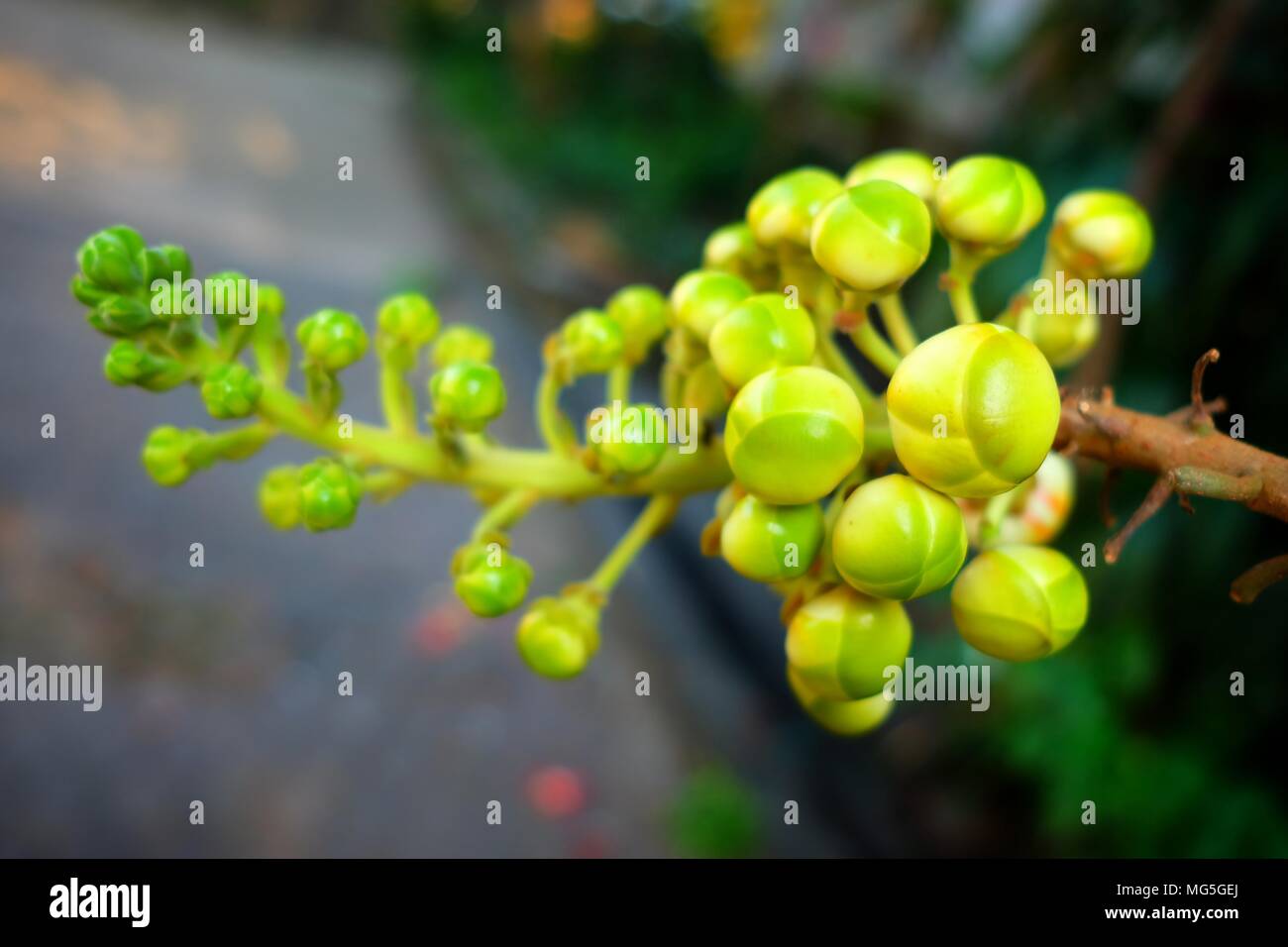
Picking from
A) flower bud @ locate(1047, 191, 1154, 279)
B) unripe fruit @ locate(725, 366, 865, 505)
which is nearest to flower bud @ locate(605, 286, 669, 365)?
unripe fruit @ locate(725, 366, 865, 505)

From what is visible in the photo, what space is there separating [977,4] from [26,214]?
867 cm

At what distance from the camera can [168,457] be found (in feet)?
3.43

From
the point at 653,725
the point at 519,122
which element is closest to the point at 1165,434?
the point at 653,725

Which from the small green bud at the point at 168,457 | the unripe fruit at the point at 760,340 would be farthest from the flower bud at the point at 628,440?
the small green bud at the point at 168,457

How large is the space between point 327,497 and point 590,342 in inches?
12.4

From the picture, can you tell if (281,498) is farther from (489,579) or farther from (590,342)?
(590,342)

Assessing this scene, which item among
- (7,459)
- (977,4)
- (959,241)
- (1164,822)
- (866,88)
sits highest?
(866,88)

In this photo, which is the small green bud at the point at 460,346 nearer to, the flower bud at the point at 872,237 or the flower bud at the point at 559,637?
the flower bud at the point at 559,637

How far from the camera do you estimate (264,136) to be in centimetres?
1387

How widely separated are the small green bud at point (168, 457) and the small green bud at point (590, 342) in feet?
1.32

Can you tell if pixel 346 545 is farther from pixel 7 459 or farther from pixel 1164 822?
pixel 1164 822

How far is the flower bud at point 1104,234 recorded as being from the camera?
104 cm

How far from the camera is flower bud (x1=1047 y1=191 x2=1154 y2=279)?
104cm

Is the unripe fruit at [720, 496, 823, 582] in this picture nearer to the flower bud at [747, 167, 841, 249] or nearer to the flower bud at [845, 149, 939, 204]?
the flower bud at [747, 167, 841, 249]
